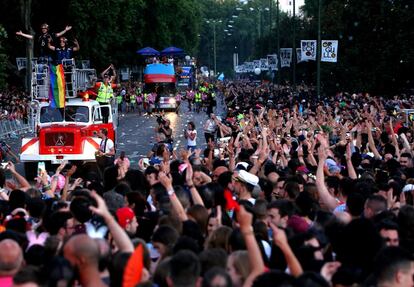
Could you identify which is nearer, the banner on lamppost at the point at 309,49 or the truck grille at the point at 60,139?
the truck grille at the point at 60,139

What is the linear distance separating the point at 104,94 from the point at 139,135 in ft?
44.9

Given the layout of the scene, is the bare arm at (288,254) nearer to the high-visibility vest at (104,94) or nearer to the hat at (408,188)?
the hat at (408,188)

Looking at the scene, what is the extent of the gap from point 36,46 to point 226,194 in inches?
1985

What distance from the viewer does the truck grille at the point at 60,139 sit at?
25922 mm

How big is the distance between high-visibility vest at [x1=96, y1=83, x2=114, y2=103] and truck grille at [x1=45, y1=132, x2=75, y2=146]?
4646 mm

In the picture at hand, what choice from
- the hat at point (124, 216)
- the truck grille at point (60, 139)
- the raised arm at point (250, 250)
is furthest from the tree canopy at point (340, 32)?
the raised arm at point (250, 250)

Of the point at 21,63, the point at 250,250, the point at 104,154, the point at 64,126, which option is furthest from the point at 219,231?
the point at 21,63

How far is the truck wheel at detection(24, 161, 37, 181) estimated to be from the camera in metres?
25.6

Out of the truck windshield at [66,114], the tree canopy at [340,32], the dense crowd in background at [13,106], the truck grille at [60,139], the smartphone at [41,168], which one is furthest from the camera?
the tree canopy at [340,32]

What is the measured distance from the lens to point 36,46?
59.9 meters

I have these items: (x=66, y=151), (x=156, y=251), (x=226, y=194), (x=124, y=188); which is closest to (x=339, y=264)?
(x=156, y=251)

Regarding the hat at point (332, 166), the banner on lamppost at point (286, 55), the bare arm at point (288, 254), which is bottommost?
the banner on lamppost at point (286, 55)

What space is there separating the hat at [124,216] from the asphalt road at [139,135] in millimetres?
18984

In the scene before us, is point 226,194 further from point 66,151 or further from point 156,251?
point 66,151
